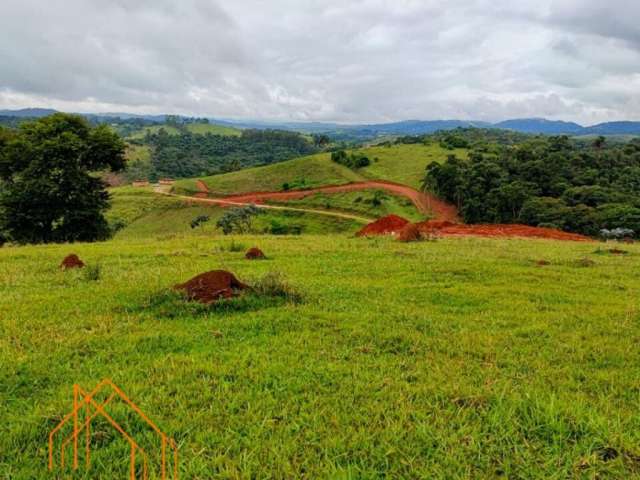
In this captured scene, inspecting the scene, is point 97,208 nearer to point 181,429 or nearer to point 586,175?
point 181,429

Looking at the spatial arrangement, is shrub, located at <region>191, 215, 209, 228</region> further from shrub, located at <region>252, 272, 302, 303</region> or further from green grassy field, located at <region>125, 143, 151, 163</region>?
green grassy field, located at <region>125, 143, 151, 163</region>

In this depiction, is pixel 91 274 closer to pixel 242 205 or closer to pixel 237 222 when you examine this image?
pixel 237 222

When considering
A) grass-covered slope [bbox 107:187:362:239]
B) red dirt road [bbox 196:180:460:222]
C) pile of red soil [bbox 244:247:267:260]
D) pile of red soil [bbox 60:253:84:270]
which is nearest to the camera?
pile of red soil [bbox 60:253:84:270]

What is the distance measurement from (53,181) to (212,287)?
72.9 ft

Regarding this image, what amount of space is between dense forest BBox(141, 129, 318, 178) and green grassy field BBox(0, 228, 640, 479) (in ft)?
338

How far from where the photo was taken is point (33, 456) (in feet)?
10.7

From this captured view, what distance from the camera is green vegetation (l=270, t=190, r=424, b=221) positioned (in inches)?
2216

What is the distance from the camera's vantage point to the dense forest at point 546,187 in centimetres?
4506

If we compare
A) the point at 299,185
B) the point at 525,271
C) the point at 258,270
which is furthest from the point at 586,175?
the point at 258,270

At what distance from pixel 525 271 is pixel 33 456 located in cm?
1014

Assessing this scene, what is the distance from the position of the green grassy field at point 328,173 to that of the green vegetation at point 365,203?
24.0ft

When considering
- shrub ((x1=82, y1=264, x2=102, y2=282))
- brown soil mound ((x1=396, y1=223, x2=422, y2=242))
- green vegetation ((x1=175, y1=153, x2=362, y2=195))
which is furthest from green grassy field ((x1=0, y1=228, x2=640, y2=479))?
green vegetation ((x1=175, y1=153, x2=362, y2=195))

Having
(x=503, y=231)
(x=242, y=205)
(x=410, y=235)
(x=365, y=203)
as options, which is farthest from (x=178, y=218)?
(x=410, y=235)

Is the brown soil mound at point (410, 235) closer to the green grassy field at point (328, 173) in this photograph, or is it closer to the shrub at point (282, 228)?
the shrub at point (282, 228)
